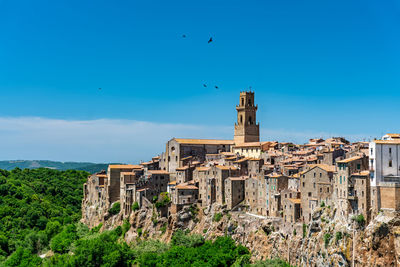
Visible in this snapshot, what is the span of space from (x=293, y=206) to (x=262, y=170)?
10.9 metres

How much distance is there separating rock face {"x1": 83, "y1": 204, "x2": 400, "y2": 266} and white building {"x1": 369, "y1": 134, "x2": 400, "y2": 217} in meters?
1.43

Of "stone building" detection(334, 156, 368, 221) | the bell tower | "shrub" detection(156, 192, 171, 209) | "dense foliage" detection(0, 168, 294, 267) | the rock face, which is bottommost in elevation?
"dense foliage" detection(0, 168, 294, 267)

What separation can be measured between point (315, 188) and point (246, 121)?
4880 centimetres

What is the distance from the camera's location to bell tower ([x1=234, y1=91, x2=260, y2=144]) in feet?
354

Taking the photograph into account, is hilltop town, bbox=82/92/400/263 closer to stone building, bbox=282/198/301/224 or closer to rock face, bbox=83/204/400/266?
stone building, bbox=282/198/301/224

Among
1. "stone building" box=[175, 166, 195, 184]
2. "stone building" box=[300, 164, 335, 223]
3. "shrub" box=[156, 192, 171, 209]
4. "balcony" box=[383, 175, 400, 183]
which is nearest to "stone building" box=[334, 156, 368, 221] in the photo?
"balcony" box=[383, 175, 400, 183]

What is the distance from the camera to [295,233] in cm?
6109

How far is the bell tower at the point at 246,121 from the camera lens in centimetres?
10800

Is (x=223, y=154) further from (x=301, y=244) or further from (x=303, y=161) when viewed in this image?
(x=301, y=244)

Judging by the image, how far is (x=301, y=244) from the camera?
59219mm

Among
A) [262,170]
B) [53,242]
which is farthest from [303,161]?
[53,242]

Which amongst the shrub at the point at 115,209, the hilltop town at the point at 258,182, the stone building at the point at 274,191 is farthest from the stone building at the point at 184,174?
the stone building at the point at 274,191

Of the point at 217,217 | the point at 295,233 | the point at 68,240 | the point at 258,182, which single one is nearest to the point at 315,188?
the point at 295,233

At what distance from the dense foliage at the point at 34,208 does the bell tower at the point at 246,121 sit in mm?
44272
